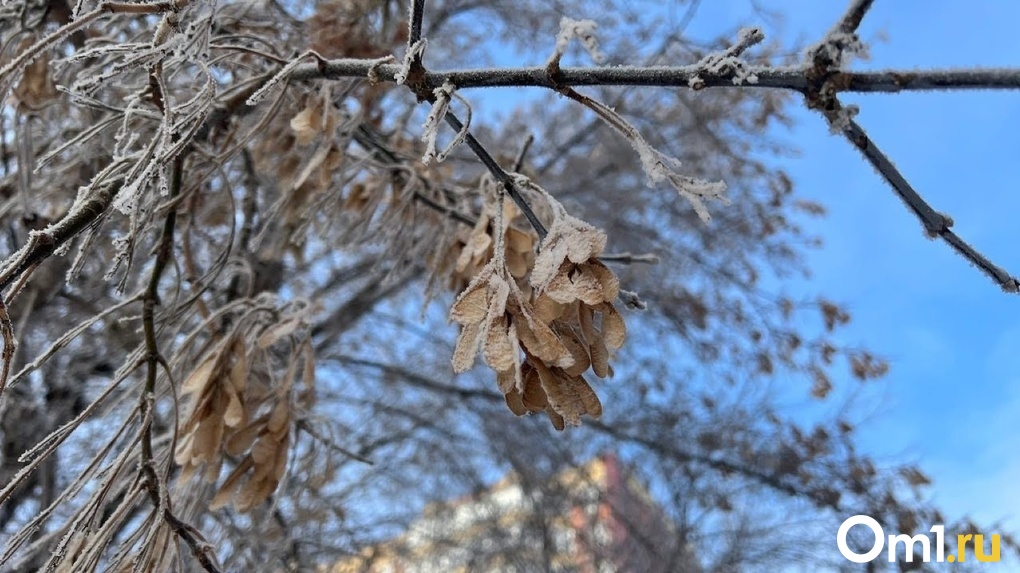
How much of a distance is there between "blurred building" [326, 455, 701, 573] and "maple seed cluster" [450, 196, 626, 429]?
3465mm

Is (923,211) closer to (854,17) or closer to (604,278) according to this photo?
(854,17)

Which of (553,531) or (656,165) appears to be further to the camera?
(553,531)

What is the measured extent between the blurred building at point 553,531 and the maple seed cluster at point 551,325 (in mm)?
3465

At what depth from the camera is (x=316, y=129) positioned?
4.57ft

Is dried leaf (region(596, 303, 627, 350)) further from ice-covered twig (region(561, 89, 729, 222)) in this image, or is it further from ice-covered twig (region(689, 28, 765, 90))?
ice-covered twig (region(689, 28, 765, 90))

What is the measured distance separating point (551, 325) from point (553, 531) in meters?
3.90

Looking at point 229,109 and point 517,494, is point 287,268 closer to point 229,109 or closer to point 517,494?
point 517,494

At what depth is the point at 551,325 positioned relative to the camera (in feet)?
2.74

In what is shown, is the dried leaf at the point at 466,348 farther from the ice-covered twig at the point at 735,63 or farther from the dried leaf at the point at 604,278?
the ice-covered twig at the point at 735,63

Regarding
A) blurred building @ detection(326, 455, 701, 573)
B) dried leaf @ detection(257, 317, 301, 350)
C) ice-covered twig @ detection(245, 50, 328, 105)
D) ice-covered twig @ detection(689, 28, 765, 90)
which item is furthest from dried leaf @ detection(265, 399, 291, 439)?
blurred building @ detection(326, 455, 701, 573)

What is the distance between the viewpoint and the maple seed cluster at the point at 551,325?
785 millimetres

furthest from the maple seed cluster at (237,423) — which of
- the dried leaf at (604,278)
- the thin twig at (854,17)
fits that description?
the thin twig at (854,17)

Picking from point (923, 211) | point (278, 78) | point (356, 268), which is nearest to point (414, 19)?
point (278, 78)

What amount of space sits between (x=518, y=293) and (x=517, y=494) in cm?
430
